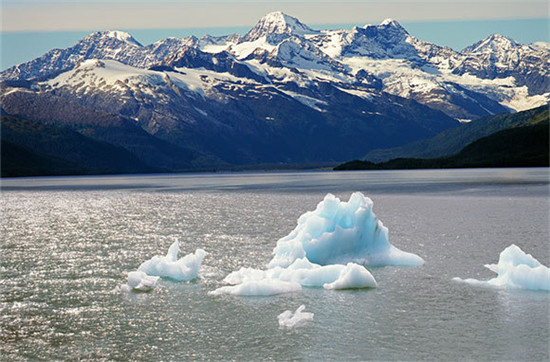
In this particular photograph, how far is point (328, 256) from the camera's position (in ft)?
108

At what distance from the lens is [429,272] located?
31453 mm

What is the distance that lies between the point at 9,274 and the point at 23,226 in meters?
27.2

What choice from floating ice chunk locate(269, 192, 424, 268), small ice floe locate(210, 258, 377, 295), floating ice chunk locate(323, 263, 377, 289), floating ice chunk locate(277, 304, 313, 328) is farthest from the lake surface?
floating ice chunk locate(269, 192, 424, 268)

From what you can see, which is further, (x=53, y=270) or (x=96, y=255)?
(x=96, y=255)

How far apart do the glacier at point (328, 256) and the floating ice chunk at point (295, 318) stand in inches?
167

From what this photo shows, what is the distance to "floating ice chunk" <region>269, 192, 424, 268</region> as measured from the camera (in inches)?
1283

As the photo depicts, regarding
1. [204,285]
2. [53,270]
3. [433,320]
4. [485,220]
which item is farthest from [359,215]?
[485,220]

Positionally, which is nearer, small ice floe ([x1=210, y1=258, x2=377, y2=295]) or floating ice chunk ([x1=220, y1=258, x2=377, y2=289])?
small ice floe ([x1=210, y1=258, x2=377, y2=295])

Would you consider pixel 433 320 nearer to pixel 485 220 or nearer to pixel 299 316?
pixel 299 316

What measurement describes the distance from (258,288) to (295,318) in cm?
509

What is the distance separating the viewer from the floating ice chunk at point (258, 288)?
27219 millimetres

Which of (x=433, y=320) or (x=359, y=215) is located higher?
(x=359, y=215)

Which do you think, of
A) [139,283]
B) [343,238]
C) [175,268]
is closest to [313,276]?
[343,238]

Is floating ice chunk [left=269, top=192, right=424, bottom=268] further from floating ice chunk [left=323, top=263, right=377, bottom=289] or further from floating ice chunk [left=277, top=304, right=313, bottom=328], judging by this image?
floating ice chunk [left=277, top=304, right=313, bottom=328]
